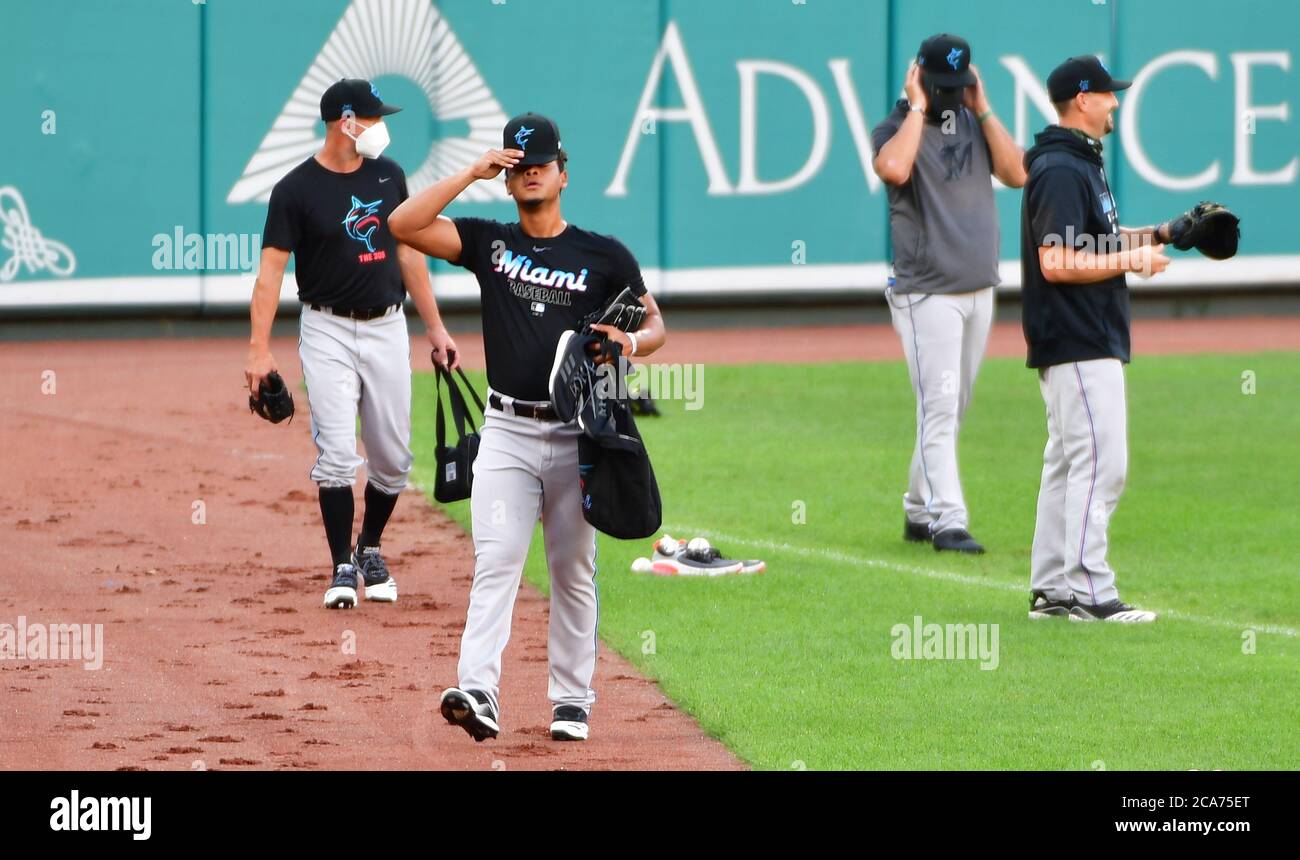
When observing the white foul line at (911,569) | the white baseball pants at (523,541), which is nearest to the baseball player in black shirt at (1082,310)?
the white foul line at (911,569)

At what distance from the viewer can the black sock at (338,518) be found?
28.9 ft

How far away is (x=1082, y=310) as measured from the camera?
7973mm

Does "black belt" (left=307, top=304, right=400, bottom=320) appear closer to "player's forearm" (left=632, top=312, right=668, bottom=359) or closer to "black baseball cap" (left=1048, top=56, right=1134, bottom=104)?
"player's forearm" (left=632, top=312, right=668, bottom=359)

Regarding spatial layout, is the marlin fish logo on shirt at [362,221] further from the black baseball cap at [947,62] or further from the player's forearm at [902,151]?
the black baseball cap at [947,62]

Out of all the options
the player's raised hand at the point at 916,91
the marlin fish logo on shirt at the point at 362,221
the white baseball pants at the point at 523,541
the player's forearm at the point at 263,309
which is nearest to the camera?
the white baseball pants at the point at 523,541

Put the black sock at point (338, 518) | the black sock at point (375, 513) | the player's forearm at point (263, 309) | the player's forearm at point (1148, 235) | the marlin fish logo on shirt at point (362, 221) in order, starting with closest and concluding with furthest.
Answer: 1. the player's forearm at point (1148, 235)
2. the player's forearm at point (263, 309)
3. the marlin fish logo on shirt at point (362, 221)
4. the black sock at point (338, 518)
5. the black sock at point (375, 513)

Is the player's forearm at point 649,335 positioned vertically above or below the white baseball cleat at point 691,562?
above

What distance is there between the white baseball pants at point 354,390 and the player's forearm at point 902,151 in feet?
8.44

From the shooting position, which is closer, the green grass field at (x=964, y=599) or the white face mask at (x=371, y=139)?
the green grass field at (x=964, y=599)

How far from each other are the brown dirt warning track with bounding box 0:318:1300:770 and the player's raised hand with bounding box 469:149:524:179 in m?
1.85

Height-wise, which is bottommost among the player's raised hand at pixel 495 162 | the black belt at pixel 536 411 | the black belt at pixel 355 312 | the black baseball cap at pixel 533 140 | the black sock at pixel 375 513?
the black sock at pixel 375 513

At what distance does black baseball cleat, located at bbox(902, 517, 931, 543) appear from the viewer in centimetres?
1015

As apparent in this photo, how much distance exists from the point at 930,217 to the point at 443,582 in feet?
10.0

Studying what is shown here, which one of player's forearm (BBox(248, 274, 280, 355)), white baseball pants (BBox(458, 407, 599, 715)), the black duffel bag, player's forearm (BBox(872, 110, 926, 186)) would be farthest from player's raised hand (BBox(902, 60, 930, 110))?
white baseball pants (BBox(458, 407, 599, 715))
